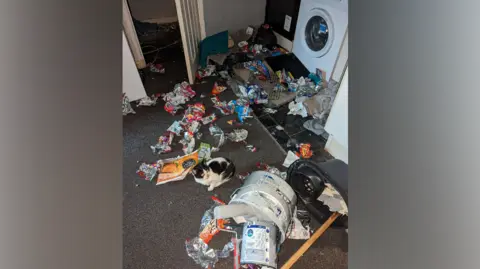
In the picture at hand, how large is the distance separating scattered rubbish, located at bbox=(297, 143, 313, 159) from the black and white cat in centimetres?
48

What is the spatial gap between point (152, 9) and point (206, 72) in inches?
48.1

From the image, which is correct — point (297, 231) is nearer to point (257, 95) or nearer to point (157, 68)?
point (257, 95)

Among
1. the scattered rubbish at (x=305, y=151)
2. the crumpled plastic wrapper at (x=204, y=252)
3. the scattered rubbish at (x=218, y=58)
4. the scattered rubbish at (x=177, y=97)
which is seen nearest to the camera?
the crumpled plastic wrapper at (x=204, y=252)

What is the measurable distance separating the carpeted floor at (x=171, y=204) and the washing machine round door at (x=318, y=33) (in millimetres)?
794

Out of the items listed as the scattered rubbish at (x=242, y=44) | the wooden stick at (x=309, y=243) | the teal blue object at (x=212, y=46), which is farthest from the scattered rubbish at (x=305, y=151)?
the scattered rubbish at (x=242, y=44)

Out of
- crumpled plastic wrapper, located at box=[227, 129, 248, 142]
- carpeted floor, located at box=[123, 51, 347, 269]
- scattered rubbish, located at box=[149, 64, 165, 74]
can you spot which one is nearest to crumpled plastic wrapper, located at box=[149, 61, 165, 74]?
scattered rubbish, located at box=[149, 64, 165, 74]

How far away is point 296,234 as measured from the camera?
5.51 feet

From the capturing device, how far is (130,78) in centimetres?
239

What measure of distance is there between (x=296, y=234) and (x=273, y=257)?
0.84ft

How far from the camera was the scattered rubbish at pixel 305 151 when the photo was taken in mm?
2097

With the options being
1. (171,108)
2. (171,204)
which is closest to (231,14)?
(171,108)

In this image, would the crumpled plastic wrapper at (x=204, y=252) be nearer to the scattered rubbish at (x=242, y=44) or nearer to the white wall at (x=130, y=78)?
the white wall at (x=130, y=78)
